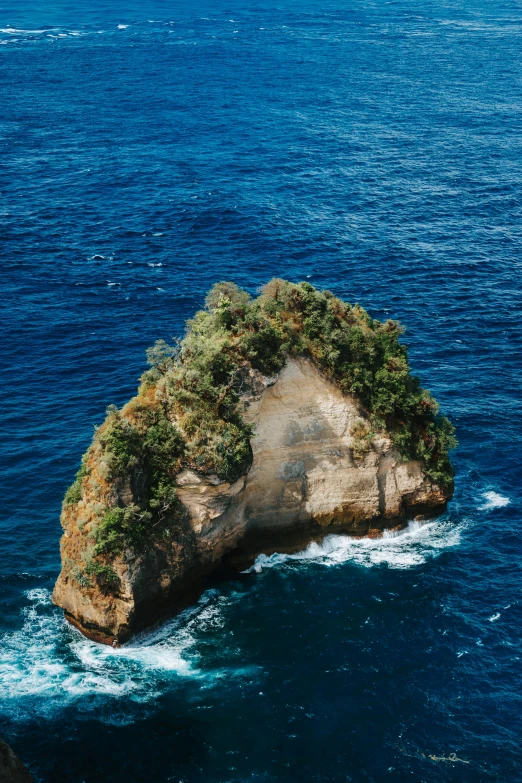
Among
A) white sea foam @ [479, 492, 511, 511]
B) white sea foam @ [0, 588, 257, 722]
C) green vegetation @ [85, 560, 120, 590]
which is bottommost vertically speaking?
white sea foam @ [0, 588, 257, 722]

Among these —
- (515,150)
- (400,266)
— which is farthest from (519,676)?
(515,150)

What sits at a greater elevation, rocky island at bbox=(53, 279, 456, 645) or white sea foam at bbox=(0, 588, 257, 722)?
rocky island at bbox=(53, 279, 456, 645)

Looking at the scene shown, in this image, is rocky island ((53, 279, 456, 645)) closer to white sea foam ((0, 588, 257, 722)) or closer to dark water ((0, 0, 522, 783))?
white sea foam ((0, 588, 257, 722))

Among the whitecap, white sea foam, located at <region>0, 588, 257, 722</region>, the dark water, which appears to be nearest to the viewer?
the dark water

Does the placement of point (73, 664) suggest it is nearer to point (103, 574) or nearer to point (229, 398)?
point (103, 574)

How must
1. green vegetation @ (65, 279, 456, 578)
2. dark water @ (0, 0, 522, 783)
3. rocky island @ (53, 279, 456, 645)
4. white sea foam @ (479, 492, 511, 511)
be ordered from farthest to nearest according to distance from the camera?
white sea foam @ (479, 492, 511, 511) → rocky island @ (53, 279, 456, 645) → green vegetation @ (65, 279, 456, 578) → dark water @ (0, 0, 522, 783)

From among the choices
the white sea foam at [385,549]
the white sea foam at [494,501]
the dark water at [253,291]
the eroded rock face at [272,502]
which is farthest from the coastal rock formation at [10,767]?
the white sea foam at [494,501]

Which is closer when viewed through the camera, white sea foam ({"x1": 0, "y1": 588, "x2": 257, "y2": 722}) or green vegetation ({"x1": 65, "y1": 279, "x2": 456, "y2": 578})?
white sea foam ({"x1": 0, "y1": 588, "x2": 257, "y2": 722})

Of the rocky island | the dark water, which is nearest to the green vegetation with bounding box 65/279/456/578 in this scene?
the rocky island
